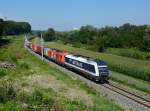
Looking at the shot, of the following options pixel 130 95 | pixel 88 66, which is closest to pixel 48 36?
pixel 88 66

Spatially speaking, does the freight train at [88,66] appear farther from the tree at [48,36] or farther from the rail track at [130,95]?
the tree at [48,36]

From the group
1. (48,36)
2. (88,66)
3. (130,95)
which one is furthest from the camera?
(48,36)

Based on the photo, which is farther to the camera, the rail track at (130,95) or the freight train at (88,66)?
the freight train at (88,66)

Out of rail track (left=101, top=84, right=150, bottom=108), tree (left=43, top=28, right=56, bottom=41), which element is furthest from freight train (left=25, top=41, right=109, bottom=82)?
tree (left=43, top=28, right=56, bottom=41)

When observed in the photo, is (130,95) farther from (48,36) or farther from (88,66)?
(48,36)

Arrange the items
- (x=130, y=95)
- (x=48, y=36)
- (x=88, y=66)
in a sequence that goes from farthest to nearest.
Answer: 1. (x=48, y=36)
2. (x=88, y=66)
3. (x=130, y=95)

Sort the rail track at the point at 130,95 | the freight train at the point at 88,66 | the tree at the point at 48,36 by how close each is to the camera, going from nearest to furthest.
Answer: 1. the rail track at the point at 130,95
2. the freight train at the point at 88,66
3. the tree at the point at 48,36

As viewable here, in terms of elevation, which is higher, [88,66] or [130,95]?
[88,66]

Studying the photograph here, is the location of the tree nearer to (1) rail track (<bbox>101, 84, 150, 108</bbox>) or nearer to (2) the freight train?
(2) the freight train

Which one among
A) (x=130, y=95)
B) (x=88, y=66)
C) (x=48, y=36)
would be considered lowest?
(x=48, y=36)

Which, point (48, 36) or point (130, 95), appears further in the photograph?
point (48, 36)

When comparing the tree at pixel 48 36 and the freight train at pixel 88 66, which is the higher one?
the freight train at pixel 88 66

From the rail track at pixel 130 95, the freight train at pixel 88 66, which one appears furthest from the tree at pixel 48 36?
the rail track at pixel 130 95

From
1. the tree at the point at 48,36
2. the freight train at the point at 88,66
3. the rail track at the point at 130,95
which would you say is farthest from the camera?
the tree at the point at 48,36
